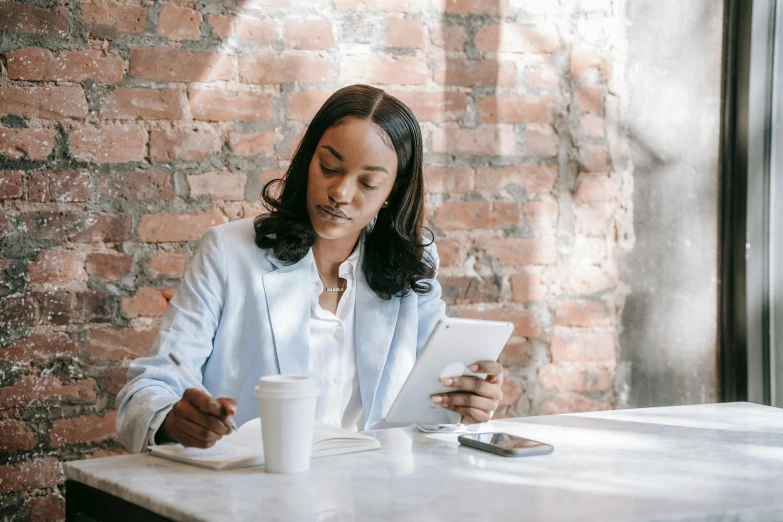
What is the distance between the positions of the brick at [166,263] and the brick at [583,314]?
1.09m

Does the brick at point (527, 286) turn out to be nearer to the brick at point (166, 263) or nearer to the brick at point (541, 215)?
the brick at point (541, 215)

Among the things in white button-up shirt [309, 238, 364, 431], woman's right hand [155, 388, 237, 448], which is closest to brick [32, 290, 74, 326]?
white button-up shirt [309, 238, 364, 431]

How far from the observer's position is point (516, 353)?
246 centimetres

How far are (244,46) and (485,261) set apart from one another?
2.90 feet

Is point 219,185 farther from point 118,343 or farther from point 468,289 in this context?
point 468,289

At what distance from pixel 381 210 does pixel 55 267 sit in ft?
2.60

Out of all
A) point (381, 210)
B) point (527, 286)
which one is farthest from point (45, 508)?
point (527, 286)

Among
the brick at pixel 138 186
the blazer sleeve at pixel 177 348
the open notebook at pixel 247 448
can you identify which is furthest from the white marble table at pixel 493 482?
the brick at pixel 138 186

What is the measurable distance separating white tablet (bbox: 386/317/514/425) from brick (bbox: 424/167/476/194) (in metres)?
0.92

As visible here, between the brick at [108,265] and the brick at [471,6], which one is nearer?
the brick at [108,265]

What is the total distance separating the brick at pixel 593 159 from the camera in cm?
249

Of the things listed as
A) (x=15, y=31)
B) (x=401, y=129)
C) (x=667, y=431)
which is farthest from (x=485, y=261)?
(x=15, y=31)

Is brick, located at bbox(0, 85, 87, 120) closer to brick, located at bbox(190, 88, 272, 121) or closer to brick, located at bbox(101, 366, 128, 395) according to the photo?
brick, located at bbox(190, 88, 272, 121)

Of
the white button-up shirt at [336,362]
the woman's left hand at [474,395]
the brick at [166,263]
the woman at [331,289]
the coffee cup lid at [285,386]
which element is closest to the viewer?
the coffee cup lid at [285,386]
